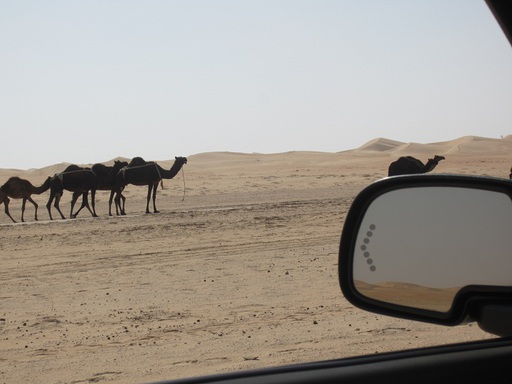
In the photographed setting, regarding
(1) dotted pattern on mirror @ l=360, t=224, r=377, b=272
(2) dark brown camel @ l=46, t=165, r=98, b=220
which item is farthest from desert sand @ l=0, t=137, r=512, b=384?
(2) dark brown camel @ l=46, t=165, r=98, b=220

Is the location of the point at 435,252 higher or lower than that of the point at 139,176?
higher

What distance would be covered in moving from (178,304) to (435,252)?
7.86 m

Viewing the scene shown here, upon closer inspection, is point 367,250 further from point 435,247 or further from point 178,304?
point 178,304

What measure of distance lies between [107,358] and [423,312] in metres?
5.45

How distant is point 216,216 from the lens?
22891mm

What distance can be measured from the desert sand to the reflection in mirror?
15.0 ft

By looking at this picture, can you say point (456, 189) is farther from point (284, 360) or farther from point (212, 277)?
point (212, 277)

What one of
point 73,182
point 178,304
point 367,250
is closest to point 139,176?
point 73,182

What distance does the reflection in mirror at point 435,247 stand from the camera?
82.7 inches

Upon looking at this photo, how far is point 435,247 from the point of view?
2.13 metres

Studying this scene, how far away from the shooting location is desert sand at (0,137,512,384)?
7.14m

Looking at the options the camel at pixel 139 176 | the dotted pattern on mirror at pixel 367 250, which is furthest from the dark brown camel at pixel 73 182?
the dotted pattern on mirror at pixel 367 250

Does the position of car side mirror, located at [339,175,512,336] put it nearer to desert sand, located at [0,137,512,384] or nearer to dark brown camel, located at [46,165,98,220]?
desert sand, located at [0,137,512,384]

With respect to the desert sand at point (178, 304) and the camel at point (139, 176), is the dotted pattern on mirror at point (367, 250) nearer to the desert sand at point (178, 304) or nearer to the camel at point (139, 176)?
the desert sand at point (178, 304)
